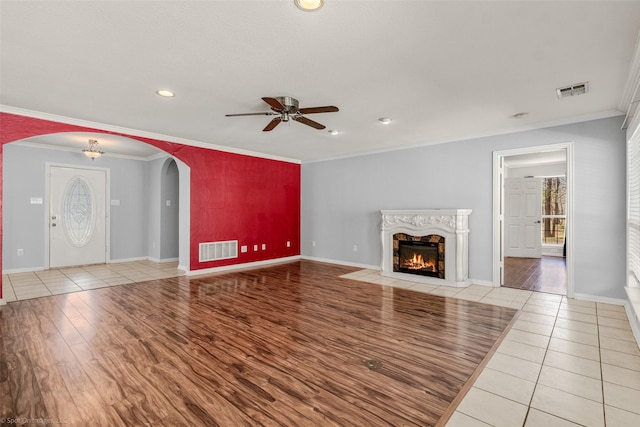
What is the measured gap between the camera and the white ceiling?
202cm

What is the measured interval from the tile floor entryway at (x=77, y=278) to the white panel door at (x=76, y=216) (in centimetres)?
31

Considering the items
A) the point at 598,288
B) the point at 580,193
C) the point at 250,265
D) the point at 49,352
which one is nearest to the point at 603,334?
the point at 598,288

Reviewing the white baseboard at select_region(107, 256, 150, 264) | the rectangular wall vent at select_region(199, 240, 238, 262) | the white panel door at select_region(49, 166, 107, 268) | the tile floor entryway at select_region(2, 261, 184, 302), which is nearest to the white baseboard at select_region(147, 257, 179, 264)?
the white baseboard at select_region(107, 256, 150, 264)

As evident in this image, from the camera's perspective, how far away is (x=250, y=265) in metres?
6.66

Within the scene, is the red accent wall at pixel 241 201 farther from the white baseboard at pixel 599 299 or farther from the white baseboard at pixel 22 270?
the white baseboard at pixel 599 299

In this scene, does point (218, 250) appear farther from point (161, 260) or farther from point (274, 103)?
point (274, 103)

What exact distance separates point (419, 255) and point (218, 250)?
12.8 feet

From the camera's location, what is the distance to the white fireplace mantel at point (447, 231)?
4914 mm

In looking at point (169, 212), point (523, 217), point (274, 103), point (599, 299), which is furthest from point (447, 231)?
point (169, 212)

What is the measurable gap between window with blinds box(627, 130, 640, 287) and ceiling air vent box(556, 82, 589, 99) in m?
0.67

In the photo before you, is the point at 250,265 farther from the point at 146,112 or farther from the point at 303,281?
the point at 146,112

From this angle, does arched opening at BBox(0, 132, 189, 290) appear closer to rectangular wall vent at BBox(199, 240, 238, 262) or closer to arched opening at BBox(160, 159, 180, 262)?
arched opening at BBox(160, 159, 180, 262)

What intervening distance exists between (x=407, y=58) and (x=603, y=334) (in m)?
3.30

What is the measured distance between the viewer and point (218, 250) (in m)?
6.13
